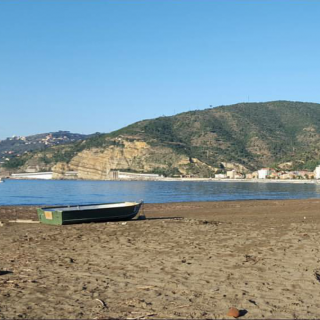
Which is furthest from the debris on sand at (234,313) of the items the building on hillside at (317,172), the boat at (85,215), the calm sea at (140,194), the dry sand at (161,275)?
the building on hillside at (317,172)

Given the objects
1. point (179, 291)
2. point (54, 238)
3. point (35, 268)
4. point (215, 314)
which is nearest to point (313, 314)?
point (215, 314)

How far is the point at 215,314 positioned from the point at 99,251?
666 cm

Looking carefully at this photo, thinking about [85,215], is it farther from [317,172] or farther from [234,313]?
[317,172]

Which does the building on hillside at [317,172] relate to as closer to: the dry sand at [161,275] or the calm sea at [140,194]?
the calm sea at [140,194]

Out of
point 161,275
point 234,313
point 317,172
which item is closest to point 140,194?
point 161,275

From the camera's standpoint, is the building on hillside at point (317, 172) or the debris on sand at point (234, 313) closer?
the debris on sand at point (234, 313)

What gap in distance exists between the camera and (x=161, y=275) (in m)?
10.2

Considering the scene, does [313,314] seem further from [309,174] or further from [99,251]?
[309,174]

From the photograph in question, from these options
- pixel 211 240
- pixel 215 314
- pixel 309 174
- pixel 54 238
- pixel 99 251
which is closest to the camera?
pixel 215 314

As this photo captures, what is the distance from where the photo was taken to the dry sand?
7.77 m

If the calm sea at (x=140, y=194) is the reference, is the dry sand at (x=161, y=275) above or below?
above

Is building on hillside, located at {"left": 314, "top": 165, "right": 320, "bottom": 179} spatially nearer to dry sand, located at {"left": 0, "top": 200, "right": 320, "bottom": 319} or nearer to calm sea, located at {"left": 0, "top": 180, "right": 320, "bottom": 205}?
calm sea, located at {"left": 0, "top": 180, "right": 320, "bottom": 205}

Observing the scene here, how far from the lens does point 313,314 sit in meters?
7.51

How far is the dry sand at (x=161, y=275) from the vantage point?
25.5ft
